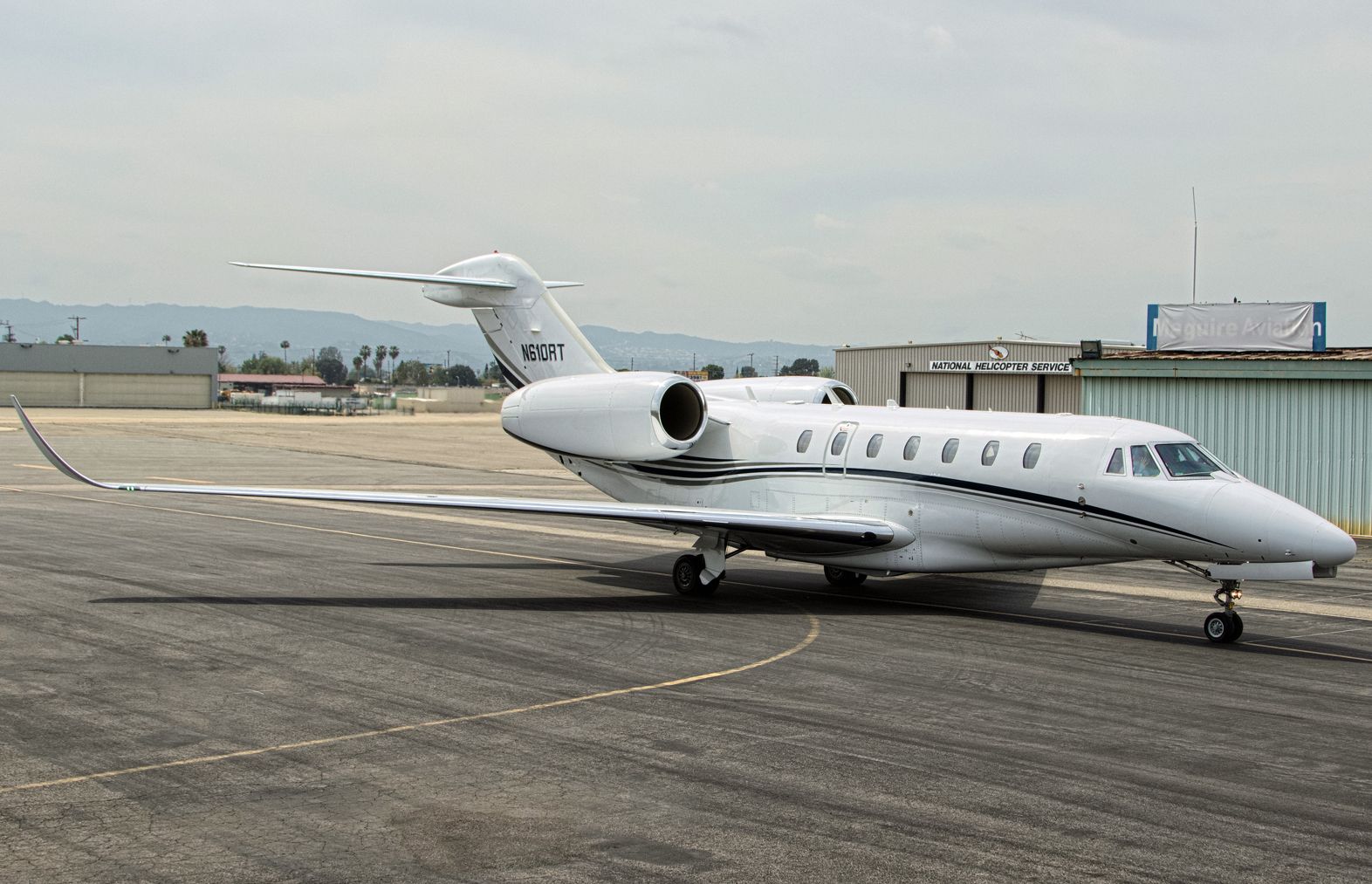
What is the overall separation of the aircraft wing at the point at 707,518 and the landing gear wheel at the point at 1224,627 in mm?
4300

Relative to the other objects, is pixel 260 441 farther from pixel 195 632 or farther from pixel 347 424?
pixel 195 632

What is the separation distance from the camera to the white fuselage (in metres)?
16.2

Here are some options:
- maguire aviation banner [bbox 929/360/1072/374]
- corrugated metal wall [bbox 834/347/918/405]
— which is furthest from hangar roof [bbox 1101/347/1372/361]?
corrugated metal wall [bbox 834/347/918/405]

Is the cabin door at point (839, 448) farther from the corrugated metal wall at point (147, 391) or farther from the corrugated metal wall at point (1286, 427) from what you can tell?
the corrugated metal wall at point (147, 391)

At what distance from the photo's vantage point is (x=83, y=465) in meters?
45.6

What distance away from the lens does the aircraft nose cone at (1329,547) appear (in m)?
15.3

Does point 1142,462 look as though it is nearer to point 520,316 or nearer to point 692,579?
point 692,579

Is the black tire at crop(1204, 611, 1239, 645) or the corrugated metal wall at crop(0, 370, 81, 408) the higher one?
the corrugated metal wall at crop(0, 370, 81, 408)

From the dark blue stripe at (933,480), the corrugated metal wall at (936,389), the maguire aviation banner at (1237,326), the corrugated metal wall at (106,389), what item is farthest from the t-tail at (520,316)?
the corrugated metal wall at (106,389)

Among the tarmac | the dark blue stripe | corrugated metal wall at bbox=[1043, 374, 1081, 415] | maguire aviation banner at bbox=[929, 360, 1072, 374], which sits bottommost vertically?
the tarmac

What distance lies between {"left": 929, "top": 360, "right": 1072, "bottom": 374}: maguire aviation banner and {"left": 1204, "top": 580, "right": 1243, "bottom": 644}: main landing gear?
87.1ft

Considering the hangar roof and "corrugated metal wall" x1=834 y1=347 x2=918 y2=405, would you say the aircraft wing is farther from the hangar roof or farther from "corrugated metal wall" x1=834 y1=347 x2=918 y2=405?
"corrugated metal wall" x1=834 y1=347 x2=918 y2=405

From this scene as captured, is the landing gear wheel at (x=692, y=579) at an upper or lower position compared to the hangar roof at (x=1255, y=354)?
lower

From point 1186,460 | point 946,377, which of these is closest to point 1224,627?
point 1186,460
